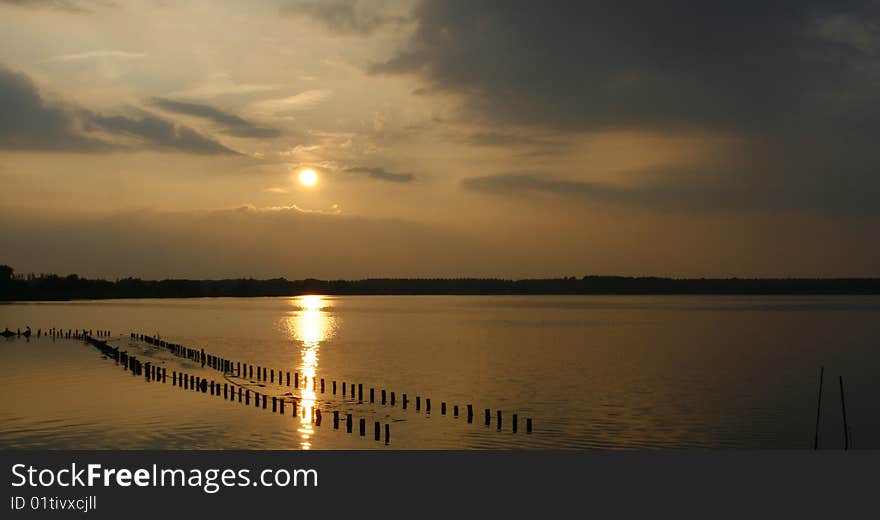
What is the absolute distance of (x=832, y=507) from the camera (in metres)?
20.6

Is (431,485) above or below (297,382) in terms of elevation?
above

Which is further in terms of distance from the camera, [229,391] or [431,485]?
[229,391]

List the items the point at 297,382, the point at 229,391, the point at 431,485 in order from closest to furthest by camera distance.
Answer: the point at 431,485 → the point at 229,391 → the point at 297,382

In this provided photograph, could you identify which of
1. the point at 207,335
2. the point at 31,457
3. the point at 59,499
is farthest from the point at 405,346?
the point at 59,499

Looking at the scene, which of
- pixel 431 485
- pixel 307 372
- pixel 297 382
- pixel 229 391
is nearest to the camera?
pixel 431 485

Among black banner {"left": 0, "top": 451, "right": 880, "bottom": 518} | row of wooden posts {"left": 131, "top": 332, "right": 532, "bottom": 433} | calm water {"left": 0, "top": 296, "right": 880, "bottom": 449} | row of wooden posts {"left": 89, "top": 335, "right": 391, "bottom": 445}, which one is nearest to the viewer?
black banner {"left": 0, "top": 451, "right": 880, "bottom": 518}

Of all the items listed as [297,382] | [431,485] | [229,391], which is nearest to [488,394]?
[297,382]

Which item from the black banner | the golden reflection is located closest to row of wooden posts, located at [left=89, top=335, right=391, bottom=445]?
the golden reflection

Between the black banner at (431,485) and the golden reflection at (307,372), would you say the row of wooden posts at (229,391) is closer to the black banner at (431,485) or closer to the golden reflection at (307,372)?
the golden reflection at (307,372)

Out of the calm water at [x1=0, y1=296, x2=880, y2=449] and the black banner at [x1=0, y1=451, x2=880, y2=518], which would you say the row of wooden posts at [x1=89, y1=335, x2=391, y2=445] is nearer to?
the calm water at [x1=0, y1=296, x2=880, y2=449]

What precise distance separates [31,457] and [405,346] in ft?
217

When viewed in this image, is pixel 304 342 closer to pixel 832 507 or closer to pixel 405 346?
pixel 405 346

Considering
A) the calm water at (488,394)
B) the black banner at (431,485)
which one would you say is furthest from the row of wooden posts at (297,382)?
the black banner at (431,485)

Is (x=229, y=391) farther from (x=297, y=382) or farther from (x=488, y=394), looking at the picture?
(x=488, y=394)
